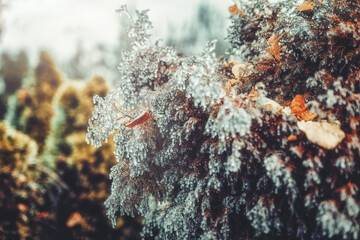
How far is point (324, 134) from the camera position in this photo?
119 cm

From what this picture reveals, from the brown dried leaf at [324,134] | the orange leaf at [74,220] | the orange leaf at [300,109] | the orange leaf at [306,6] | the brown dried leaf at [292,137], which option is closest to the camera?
the brown dried leaf at [324,134]

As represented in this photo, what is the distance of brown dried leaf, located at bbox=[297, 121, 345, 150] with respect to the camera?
1.17 m

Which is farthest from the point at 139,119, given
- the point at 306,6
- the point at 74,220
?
the point at 74,220

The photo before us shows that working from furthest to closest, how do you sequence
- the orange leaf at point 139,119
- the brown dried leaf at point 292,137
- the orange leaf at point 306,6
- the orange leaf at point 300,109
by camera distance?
the orange leaf at point 139,119 < the orange leaf at point 306,6 < the orange leaf at point 300,109 < the brown dried leaf at point 292,137

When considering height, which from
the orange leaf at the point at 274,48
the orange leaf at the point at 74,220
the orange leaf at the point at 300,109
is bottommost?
the orange leaf at the point at 300,109

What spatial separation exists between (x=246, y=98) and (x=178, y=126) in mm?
490

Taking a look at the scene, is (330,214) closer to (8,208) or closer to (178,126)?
(178,126)

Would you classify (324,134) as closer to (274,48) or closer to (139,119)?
(274,48)

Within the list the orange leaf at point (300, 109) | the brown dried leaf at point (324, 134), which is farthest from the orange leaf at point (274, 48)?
the brown dried leaf at point (324, 134)

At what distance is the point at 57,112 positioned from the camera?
489 cm

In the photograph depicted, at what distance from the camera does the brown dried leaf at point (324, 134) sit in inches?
46.1

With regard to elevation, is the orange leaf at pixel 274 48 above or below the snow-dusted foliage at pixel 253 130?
above

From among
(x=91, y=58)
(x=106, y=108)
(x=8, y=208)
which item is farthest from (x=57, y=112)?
(x=91, y=58)

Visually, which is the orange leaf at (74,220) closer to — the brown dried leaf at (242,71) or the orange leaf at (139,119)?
the orange leaf at (139,119)
